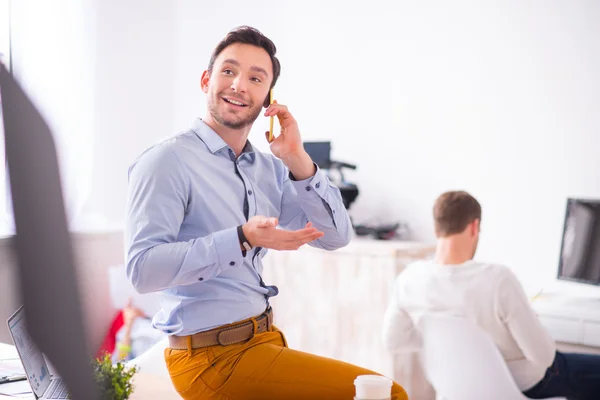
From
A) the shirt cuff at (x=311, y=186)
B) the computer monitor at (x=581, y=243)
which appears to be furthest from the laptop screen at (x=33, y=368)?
the computer monitor at (x=581, y=243)

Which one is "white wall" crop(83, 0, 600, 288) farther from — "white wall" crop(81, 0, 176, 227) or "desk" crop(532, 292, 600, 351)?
"desk" crop(532, 292, 600, 351)

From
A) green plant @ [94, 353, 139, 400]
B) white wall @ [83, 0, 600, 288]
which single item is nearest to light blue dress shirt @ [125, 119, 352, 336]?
green plant @ [94, 353, 139, 400]

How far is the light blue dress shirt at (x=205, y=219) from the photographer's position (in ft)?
4.24

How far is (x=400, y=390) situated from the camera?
4.80 feet

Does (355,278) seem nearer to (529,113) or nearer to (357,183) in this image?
(357,183)

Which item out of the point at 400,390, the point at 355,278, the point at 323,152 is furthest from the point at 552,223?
the point at 400,390

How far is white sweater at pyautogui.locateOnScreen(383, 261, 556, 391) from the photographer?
7.16 feet

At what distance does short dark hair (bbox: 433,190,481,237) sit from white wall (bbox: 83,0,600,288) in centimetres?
104

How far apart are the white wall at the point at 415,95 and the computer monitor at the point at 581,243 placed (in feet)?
0.57

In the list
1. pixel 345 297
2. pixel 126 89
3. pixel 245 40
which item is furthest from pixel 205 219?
pixel 126 89

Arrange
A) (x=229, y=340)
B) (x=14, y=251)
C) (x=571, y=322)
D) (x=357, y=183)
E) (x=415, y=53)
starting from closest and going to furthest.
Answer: (x=14, y=251)
(x=229, y=340)
(x=571, y=322)
(x=415, y=53)
(x=357, y=183)

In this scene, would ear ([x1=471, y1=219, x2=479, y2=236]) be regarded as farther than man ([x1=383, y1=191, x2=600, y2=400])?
Yes

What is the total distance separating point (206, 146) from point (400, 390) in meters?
0.69

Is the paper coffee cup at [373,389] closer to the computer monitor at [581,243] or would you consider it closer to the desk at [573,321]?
the desk at [573,321]
